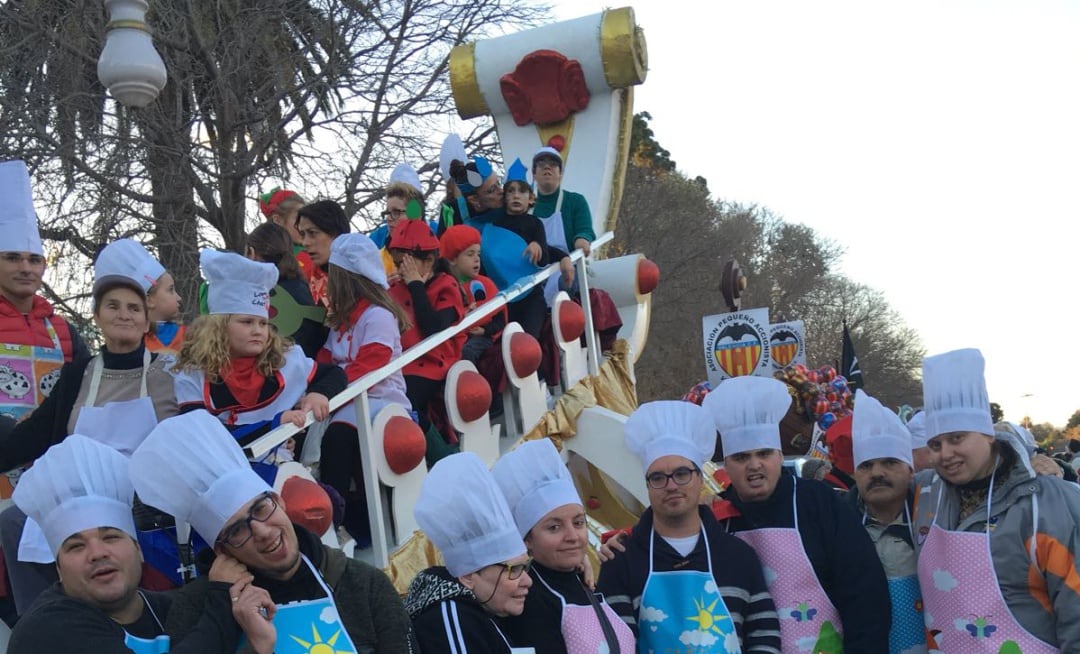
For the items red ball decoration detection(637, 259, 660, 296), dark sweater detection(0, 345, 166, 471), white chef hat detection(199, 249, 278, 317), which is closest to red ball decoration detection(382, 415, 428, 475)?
white chef hat detection(199, 249, 278, 317)

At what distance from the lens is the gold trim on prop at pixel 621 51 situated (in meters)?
9.68

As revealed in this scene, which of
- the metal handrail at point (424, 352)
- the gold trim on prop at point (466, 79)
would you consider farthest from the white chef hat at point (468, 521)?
the gold trim on prop at point (466, 79)

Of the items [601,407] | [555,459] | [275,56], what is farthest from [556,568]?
[275,56]

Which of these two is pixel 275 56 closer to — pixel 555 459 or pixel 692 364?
pixel 555 459

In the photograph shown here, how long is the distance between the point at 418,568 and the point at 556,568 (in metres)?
1.47

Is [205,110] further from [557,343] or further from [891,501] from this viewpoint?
[891,501]

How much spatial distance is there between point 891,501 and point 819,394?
20.0ft

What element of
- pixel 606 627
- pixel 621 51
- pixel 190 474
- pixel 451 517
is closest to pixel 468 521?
pixel 451 517

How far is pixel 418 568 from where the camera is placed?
15.2 ft

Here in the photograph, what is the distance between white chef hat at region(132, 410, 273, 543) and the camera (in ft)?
8.96

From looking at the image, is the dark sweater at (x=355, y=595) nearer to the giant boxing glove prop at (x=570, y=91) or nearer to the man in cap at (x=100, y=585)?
the man in cap at (x=100, y=585)

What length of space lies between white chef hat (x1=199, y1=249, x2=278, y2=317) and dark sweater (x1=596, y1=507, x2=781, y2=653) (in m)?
1.44

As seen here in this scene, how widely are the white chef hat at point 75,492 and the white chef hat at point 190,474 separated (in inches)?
3.3

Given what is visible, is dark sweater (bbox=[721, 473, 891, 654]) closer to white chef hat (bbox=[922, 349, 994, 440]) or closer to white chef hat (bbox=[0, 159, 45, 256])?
white chef hat (bbox=[922, 349, 994, 440])
